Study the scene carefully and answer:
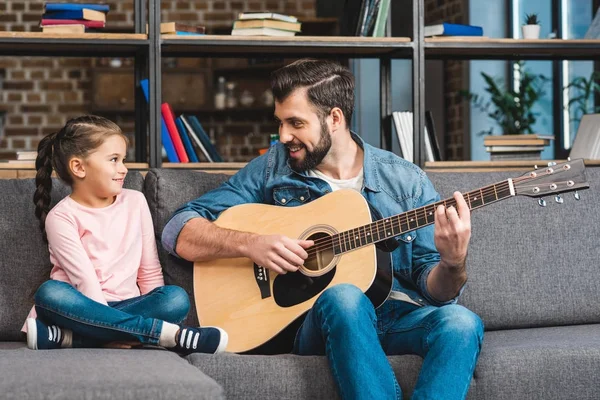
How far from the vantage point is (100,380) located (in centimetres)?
179

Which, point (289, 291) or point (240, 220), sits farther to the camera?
point (240, 220)

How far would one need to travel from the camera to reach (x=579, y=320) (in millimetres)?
2701

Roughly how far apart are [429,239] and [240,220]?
508 millimetres

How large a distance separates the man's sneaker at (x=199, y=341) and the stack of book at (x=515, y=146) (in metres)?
1.54

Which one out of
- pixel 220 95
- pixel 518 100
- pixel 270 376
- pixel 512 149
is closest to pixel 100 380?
pixel 270 376

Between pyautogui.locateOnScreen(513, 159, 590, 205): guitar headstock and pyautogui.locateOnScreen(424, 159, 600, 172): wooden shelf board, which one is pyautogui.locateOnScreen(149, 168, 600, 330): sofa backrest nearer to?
pyautogui.locateOnScreen(424, 159, 600, 172): wooden shelf board

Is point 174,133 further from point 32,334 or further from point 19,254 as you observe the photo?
point 32,334

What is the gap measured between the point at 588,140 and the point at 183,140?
1.49 meters

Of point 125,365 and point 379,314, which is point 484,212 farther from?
point 125,365

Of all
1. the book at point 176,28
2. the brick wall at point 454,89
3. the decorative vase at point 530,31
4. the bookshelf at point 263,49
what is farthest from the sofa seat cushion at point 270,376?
the brick wall at point 454,89

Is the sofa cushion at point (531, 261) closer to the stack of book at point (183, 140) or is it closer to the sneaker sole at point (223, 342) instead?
the sneaker sole at point (223, 342)

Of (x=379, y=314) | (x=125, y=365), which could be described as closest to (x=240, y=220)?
(x=379, y=314)

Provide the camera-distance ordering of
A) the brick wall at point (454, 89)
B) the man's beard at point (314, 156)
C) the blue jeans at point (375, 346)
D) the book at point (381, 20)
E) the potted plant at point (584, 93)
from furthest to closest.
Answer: the brick wall at point (454, 89)
the potted plant at point (584, 93)
the book at point (381, 20)
the man's beard at point (314, 156)
the blue jeans at point (375, 346)

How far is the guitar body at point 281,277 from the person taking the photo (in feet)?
7.55
